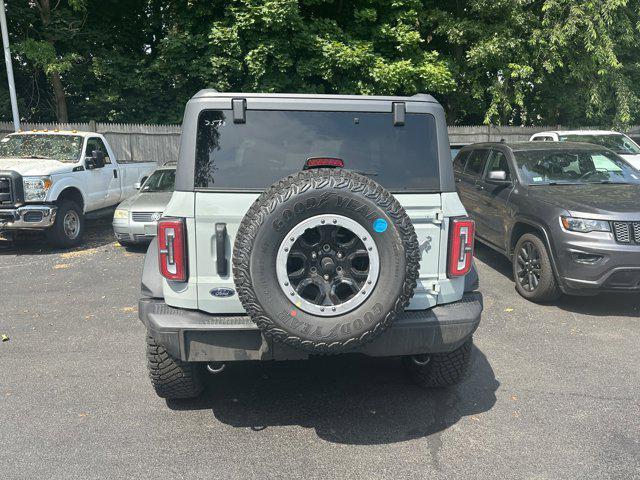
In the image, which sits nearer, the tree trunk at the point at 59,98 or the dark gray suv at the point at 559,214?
the dark gray suv at the point at 559,214

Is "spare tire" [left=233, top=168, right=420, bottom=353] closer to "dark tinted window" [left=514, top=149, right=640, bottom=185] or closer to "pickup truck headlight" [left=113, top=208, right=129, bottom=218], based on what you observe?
"dark tinted window" [left=514, top=149, right=640, bottom=185]

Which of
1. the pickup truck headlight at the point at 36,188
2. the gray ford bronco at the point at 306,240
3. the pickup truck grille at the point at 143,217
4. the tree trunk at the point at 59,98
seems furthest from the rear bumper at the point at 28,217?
the tree trunk at the point at 59,98

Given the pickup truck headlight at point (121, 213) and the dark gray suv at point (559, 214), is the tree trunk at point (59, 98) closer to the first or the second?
the pickup truck headlight at point (121, 213)

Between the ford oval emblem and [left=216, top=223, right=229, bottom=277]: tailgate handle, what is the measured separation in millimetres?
114

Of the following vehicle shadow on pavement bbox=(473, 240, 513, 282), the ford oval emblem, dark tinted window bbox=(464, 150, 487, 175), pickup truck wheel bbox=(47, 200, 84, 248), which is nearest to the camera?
the ford oval emblem

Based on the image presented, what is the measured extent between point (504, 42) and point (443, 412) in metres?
13.8

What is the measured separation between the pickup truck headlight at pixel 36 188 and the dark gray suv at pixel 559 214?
6.73 metres

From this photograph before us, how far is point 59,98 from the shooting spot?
15.6 m

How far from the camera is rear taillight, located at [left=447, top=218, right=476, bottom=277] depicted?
313 centimetres

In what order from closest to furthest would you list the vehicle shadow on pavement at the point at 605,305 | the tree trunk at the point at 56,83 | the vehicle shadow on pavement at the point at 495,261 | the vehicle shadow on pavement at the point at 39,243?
the vehicle shadow on pavement at the point at 605,305 → the vehicle shadow on pavement at the point at 495,261 → the vehicle shadow on pavement at the point at 39,243 → the tree trunk at the point at 56,83

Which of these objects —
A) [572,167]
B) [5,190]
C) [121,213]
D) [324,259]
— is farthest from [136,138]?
[324,259]

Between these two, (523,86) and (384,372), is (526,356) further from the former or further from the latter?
(523,86)

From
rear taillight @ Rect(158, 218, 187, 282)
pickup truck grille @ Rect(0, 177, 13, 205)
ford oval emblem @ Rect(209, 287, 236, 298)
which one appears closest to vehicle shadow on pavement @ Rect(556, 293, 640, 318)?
ford oval emblem @ Rect(209, 287, 236, 298)

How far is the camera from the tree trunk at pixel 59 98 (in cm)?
1530
